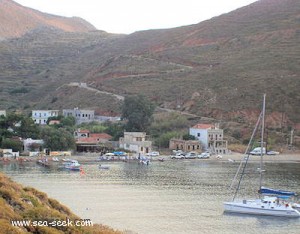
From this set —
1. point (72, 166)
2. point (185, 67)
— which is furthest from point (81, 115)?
point (72, 166)

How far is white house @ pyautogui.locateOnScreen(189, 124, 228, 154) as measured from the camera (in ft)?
265

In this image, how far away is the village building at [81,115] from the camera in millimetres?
96188

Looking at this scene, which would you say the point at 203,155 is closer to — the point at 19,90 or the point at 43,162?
the point at 43,162

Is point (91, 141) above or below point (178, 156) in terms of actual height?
above

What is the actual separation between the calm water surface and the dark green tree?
15129 mm

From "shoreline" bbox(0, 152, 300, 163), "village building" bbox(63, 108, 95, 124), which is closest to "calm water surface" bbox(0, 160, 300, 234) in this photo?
"shoreline" bbox(0, 152, 300, 163)

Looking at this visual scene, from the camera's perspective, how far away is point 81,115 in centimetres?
9656

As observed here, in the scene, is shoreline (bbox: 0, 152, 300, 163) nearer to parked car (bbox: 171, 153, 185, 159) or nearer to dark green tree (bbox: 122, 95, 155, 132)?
parked car (bbox: 171, 153, 185, 159)

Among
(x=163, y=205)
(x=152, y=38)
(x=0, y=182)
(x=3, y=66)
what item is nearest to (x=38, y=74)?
(x=3, y=66)

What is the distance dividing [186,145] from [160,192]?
32931 mm

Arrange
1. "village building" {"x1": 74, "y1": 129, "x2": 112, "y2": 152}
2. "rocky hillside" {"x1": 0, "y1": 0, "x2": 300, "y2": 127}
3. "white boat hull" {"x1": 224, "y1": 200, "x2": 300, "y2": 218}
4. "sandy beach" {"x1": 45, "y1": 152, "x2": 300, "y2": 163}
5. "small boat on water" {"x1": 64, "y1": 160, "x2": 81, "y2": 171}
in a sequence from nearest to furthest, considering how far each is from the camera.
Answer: "white boat hull" {"x1": 224, "y1": 200, "x2": 300, "y2": 218}
"small boat on water" {"x1": 64, "y1": 160, "x2": 81, "y2": 171}
"sandy beach" {"x1": 45, "y1": 152, "x2": 300, "y2": 163}
"village building" {"x1": 74, "y1": 129, "x2": 112, "y2": 152}
"rocky hillside" {"x1": 0, "y1": 0, "x2": 300, "y2": 127}

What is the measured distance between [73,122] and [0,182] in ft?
236

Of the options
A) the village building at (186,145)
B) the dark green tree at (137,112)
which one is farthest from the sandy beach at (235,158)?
the dark green tree at (137,112)

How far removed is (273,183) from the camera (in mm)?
53500
